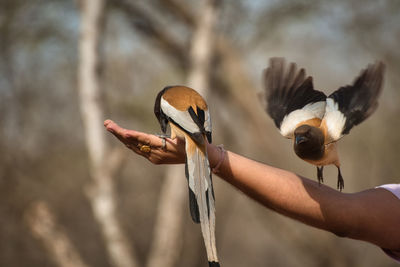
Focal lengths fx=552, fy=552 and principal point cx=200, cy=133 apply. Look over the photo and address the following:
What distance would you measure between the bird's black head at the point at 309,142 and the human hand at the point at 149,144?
44cm

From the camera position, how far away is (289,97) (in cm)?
224

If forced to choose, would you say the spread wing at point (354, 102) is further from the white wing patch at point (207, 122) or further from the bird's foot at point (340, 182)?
the white wing patch at point (207, 122)

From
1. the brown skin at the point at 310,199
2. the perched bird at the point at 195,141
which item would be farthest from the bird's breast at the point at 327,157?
the perched bird at the point at 195,141

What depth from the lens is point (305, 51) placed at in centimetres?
825

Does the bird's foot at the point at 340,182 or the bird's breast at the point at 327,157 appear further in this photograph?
the bird's foot at the point at 340,182

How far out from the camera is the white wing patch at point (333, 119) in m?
2.16

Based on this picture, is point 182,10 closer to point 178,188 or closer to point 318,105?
point 178,188

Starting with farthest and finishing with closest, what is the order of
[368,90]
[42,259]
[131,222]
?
[131,222], [42,259], [368,90]

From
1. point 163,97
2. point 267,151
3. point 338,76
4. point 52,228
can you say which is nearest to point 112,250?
point 52,228

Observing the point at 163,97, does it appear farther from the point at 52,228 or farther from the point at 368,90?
the point at 52,228

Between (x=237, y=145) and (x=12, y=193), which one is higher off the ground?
(x=237, y=145)

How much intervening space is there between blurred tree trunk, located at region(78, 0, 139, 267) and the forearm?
4454 millimetres

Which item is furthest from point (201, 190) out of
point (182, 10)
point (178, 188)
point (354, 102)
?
point (182, 10)

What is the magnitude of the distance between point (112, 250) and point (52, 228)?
2.36 feet
